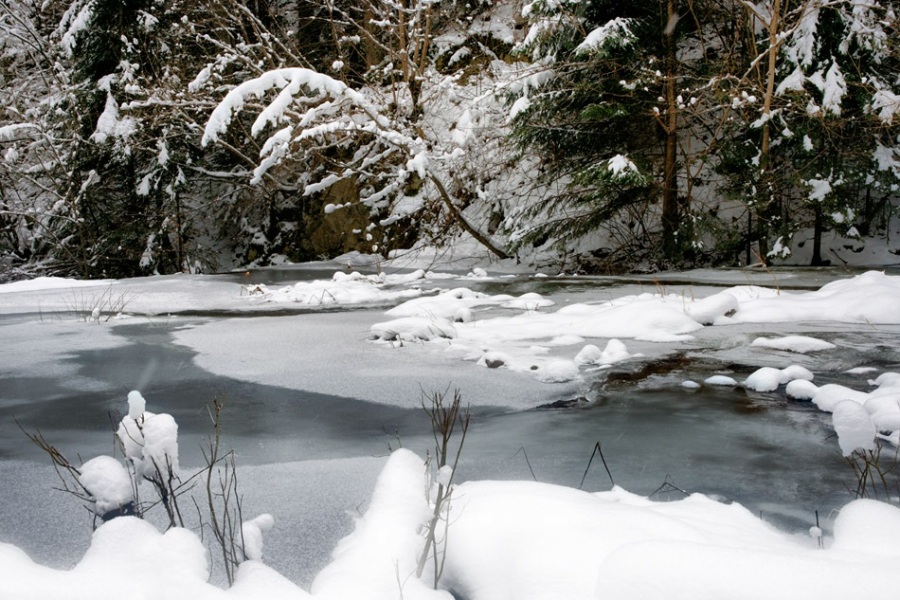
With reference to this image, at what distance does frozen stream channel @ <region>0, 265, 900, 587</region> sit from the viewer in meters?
1.89

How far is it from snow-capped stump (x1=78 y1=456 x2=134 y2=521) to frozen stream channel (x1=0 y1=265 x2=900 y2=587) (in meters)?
0.19

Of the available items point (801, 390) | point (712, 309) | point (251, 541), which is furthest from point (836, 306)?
point (251, 541)

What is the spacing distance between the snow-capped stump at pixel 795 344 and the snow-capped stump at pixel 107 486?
10.9ft

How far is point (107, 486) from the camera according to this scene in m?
1.49

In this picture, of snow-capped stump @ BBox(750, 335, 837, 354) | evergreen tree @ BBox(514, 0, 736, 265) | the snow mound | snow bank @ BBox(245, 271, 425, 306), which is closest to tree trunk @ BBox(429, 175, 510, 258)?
evergreen tree @ BBox(514, 0, 736, 265)

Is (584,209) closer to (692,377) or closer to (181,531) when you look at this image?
(692,377)

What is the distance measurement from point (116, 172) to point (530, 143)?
8534 mm

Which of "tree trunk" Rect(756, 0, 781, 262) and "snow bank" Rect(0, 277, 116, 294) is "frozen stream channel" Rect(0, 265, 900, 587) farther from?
"tree trunk" Rect(756, 0, 781, 262)

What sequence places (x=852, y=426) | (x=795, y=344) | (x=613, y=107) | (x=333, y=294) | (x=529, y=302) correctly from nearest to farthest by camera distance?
(x=852, y=426), (x=795, y=344), (x=529, y=302), (x=333, y=294), (x=613, y=107)

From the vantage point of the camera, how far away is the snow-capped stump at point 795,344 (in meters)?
3.60

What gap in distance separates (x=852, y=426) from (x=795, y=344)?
201 centimetres

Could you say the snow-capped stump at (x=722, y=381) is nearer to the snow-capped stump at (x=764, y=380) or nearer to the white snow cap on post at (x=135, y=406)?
the snow-capped stump at (x=764, y=380)

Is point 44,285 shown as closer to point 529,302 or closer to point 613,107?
point 529,302

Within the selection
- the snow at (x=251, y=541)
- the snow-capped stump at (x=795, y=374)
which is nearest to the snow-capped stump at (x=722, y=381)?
the snow-capped stump at (x=795, y=374)
